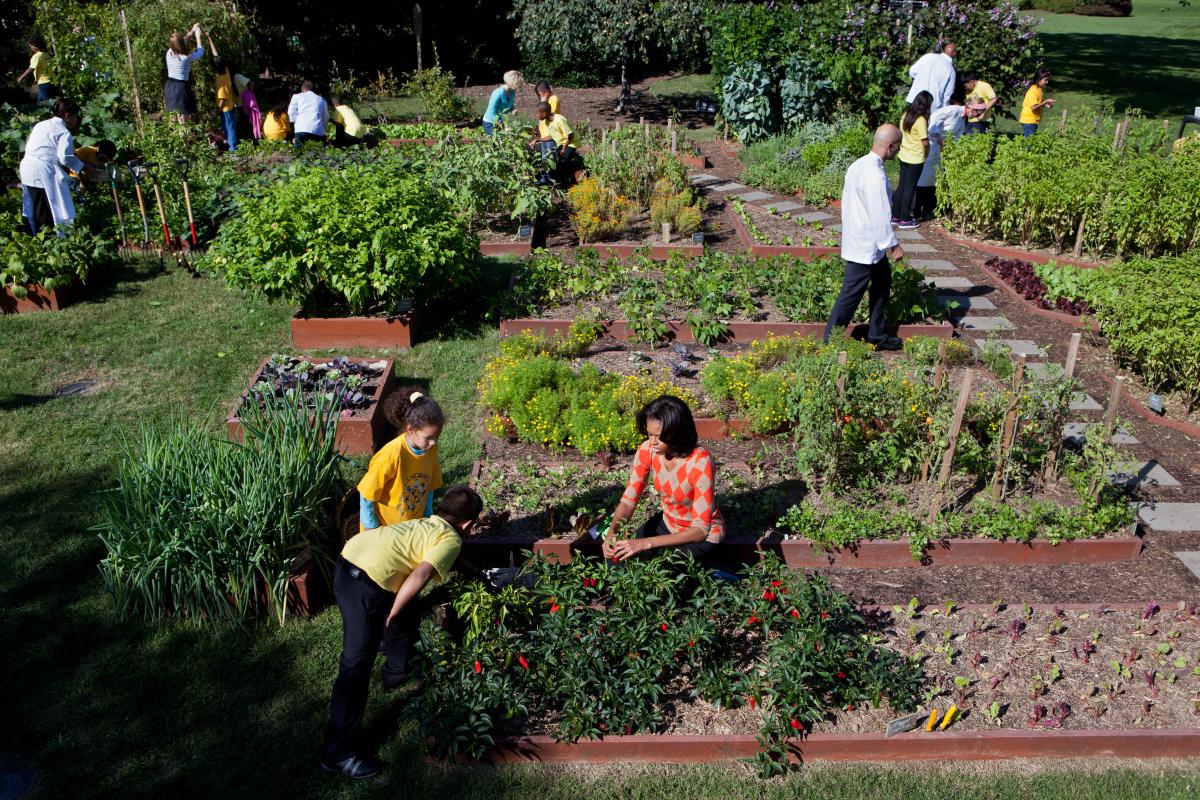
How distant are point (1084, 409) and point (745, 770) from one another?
4712mm

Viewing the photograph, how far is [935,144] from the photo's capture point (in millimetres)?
11773

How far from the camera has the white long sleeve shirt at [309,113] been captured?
12.5 m

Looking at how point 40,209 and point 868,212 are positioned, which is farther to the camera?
point 40,209

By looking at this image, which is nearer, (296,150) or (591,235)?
(591,235)

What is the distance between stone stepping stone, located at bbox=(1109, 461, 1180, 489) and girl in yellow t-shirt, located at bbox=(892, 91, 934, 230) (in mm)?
4885

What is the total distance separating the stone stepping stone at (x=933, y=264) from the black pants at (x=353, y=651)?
7.50 metres

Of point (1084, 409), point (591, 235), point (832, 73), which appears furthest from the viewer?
point (832, 73)

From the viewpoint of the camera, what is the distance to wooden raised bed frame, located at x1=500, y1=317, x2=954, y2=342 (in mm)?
8344

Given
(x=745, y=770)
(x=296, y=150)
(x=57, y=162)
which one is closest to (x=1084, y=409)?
(x=745, y=770)

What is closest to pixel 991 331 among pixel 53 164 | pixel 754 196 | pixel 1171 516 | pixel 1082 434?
pixel 1082 434

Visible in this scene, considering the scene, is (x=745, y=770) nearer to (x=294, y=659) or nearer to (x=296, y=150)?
(x=294, y=659)

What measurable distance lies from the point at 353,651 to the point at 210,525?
4.16 feet

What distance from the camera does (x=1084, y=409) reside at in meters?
7.64

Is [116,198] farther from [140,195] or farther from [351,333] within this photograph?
[351,333]
